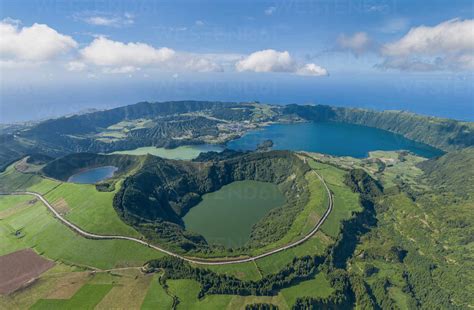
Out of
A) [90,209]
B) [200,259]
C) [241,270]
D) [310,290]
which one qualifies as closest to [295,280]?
[310,290]

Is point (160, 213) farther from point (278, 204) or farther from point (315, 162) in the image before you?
point (315, 162)

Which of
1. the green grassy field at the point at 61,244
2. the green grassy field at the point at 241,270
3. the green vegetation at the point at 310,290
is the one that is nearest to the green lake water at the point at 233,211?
the green grassy field at the point at 241,270

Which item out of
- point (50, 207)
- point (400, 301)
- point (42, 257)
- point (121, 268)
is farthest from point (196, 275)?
point (50, 207)

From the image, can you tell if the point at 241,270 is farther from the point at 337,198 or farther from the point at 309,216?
the point at 337,198

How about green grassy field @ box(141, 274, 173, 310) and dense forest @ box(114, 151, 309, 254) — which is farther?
dense forest @ box(114, 151, 309, 254)

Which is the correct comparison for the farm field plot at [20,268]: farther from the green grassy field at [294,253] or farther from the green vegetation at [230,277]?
the green grassy field at [294,253]

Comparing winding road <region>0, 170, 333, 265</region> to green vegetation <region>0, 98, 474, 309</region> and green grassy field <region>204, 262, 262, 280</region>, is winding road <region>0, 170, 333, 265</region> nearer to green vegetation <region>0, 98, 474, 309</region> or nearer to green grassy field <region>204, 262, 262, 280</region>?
green grassy field <region>204, 262, 262, 280</region>

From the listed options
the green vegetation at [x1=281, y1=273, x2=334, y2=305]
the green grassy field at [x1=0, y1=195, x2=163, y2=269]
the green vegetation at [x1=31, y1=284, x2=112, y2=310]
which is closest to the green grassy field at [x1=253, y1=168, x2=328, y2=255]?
the green vegetation at [x1=281, y1=273, x2=334, y2=305]
